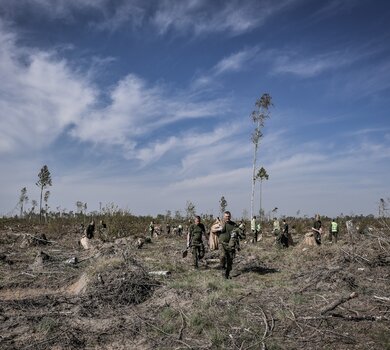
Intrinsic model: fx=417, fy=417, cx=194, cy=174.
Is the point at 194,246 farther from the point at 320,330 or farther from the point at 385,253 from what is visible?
the point at 320,330

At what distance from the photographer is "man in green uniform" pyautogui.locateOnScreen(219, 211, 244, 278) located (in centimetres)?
1120

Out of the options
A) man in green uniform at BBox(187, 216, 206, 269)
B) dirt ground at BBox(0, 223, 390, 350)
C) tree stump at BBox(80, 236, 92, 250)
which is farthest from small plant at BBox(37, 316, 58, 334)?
tree stump at BBox(80, 236, 92, 250)

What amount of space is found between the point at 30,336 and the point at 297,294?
16.9 feet

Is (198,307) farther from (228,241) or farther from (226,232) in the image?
(226,232)

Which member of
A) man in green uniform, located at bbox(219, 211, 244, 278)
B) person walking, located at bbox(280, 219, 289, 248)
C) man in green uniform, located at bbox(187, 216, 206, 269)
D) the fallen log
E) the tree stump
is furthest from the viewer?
the tree stump

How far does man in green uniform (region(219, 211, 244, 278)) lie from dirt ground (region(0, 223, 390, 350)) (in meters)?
0.56

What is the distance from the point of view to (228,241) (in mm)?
11281

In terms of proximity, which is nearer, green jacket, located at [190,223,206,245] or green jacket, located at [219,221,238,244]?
green jacket, located at [219,221,238,244]

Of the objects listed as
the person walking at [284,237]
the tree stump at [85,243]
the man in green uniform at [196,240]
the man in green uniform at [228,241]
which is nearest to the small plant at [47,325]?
the man in green uniform at [228,241]

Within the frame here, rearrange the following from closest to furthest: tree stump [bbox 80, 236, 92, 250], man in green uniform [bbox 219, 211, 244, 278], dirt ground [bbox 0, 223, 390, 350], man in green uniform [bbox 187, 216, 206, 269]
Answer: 1. dirt ground [bbox 0, 223, 390, 350]
2. man in green uniform [bbox 219, 211, 244, 278]
3. man in green uniform [bbox 187, 216, 206, 269]
4. tree stump [bbox 80, 236, 92, 250]

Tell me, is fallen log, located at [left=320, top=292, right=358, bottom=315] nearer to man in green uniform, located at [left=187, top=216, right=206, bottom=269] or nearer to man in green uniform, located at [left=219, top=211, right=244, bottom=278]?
man in green uniform, located at [left=219, top=211, right=244, bottom=278]

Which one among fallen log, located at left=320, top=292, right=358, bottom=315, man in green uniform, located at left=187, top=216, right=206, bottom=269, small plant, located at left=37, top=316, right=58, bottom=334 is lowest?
small plant, located at left=37, top=316, right=58, bottom=334

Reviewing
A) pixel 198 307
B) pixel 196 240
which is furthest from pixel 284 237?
pixel 198 307

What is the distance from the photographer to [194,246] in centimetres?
1324
